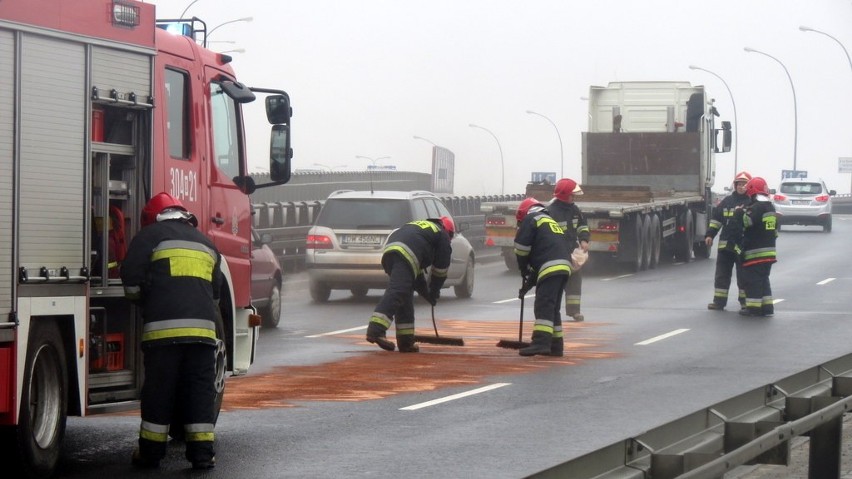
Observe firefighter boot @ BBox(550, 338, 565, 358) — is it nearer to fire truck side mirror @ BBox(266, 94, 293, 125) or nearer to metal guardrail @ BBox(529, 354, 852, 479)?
fire truck side mirror @ BBox(266, 94, 293, 125)

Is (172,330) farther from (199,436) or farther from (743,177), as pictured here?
(743,177)

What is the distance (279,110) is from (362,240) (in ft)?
34.9

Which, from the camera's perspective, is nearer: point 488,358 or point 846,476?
point 846,476

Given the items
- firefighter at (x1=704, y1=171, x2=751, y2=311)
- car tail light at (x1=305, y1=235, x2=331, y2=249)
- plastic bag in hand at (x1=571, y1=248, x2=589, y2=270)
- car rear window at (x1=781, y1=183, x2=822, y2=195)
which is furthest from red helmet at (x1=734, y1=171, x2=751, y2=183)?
car rear window at (x1=781, y1=183, x2=822, y2=195)

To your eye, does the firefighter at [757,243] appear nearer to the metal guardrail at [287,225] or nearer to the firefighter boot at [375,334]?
the firefighter boot at [375,334]

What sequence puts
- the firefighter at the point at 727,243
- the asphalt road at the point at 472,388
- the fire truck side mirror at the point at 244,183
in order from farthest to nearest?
1. the firefighter at the point at 727,243
2. the fire truck side mirror at the point at 244,183
3. the asphalt road at the point at 472,388

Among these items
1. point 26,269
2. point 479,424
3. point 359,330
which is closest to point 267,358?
point 359,330

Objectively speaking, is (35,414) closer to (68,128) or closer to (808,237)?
(68,128)

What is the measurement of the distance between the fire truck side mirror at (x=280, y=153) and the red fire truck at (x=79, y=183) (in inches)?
37.6

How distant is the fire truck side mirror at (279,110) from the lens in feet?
35.2

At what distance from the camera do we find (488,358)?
1463 cm

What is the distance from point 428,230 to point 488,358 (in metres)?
1.43

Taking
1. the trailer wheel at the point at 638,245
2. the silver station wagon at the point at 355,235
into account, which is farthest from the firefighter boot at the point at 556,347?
the trailer wheel at the point at 638,245

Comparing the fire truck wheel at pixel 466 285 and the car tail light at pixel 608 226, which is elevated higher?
the car tail light at pixel 608 226
